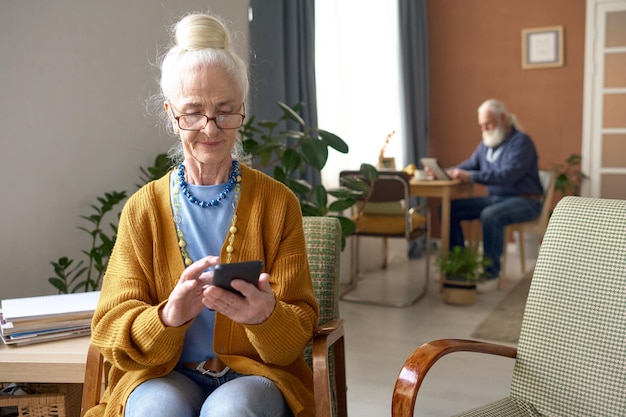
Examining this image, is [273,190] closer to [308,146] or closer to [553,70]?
[308,146]

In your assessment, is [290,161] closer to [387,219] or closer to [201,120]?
[201,120]

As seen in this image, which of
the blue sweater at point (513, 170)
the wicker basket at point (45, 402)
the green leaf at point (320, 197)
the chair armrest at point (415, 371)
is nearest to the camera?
the chair armrest at point (415, 371)

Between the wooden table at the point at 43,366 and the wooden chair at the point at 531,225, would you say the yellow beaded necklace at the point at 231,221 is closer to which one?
the wooden table at the point at 43,366

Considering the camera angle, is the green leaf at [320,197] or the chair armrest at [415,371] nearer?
the chair armrest at [415,371]

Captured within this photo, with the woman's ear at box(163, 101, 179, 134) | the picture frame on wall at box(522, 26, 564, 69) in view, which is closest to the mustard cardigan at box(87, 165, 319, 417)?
the woman's ear at box(163, 101, 179, 134)

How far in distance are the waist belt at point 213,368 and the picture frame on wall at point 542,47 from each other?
5.37m

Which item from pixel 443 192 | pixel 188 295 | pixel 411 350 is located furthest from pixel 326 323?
pixel 443 192

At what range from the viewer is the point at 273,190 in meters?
1.65

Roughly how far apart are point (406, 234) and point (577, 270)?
112 inches

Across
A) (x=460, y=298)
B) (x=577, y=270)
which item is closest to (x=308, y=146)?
(x=577, y=270)

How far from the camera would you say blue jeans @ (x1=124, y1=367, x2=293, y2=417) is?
4.58 ft

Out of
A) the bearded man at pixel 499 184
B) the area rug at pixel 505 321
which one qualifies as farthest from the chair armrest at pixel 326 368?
the bearded man at pixel 499 184

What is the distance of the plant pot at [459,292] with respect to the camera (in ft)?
14.8

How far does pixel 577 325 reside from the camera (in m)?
1.74
